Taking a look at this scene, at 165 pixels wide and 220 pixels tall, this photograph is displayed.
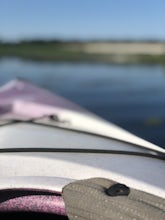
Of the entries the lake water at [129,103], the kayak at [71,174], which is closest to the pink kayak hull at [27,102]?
the kayak at [71,174]

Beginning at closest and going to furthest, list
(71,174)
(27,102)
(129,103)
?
(71,174)
(27,102)
(129,103)

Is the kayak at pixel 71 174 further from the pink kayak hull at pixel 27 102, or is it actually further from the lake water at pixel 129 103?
the lake water at pixel 129 103

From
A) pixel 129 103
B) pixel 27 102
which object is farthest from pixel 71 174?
pixel 129 103

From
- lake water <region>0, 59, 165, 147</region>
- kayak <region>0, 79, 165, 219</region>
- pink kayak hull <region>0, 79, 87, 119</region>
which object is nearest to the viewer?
kayak <region>0, 79, 165, 219</region>

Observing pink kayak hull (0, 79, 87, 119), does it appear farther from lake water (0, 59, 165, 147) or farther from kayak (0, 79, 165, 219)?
lake water (0, 59, 165, 147)

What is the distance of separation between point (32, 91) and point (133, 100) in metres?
7.83

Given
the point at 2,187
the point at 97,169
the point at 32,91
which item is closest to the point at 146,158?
the point at 97,169

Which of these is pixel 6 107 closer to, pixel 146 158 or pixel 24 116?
pixel 24 116

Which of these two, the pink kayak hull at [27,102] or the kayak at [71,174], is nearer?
the kayak at [71,174]

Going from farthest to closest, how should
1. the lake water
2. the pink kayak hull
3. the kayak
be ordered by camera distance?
the lake water < the pink kayak hull < the kayak

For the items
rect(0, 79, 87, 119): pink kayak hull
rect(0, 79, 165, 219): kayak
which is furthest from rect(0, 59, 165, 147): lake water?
rect(0, 79, 165, 219): kayak

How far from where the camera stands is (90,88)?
59.8 ft

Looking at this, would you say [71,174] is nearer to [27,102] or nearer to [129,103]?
[27,102]

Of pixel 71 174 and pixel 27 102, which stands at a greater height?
pixel 27 102
